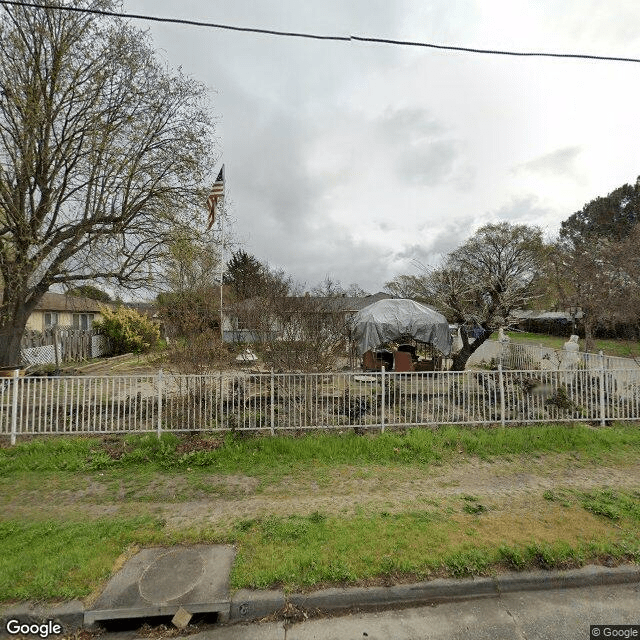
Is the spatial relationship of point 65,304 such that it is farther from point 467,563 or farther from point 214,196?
point 467,563

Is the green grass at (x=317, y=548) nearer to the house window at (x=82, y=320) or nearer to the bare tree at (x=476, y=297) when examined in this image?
the bare tree at (x=476, y=297)

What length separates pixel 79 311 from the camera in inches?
875

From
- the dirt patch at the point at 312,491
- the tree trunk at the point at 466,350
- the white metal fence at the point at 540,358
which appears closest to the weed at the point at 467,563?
the dirt patch at the point at 312,491

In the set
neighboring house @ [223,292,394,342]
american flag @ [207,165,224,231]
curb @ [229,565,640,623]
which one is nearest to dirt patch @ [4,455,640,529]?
curb @ [229,565,640,623]

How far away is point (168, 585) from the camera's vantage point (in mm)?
2775

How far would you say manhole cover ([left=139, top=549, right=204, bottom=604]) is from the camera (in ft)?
8.81

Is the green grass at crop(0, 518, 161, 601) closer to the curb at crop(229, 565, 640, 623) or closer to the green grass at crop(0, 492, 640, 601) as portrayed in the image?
the green grass at crop(0, 492, 640, 601)

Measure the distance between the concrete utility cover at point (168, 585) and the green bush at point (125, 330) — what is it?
16.9 metres

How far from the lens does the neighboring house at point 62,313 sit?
771 inches

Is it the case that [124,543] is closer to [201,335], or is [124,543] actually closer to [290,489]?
[290,489]

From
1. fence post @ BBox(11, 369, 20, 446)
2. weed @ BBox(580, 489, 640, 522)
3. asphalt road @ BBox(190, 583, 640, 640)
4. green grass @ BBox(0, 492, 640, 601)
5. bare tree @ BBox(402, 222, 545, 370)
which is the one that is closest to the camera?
asphalt road @ BBox(190, 583, 640, 640)

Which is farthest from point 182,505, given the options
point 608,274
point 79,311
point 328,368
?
point 79,311

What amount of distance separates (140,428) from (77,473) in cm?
142

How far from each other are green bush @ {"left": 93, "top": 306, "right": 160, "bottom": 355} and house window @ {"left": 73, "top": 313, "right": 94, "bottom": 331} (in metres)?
5.49
